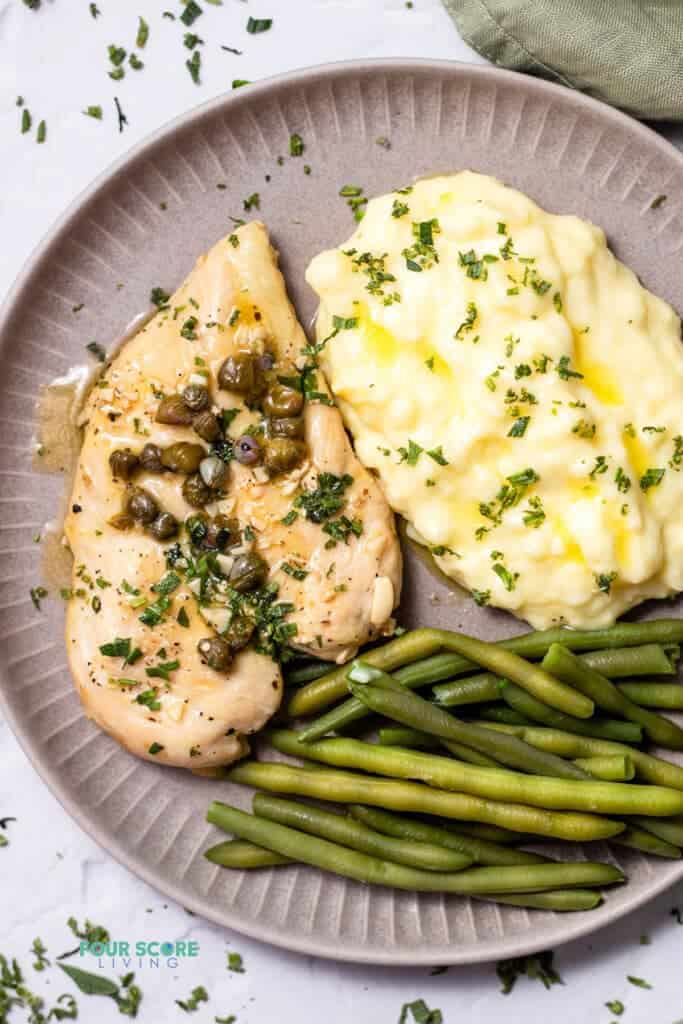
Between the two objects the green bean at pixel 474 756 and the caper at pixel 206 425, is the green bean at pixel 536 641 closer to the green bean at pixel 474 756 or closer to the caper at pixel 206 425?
the green bean at pixel 474 756

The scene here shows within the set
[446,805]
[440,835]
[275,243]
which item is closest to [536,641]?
[446,805]

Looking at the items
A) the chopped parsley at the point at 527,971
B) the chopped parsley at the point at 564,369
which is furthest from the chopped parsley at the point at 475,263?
the chopped parsley at the point at 527,971

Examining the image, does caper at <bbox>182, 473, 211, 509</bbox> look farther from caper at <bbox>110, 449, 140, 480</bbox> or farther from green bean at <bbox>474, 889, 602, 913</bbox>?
green bean at <bbox>474, 889, 602, 913</bbox>

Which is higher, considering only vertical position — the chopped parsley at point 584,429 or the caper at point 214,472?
the chopped parsley at point 584,429

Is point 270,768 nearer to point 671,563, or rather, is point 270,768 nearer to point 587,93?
point 671,563

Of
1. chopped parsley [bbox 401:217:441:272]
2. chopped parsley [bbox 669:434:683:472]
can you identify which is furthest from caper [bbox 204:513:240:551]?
chopped parsley [bbox 669:434:683:472]

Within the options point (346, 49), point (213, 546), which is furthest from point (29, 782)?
point (346, 49)

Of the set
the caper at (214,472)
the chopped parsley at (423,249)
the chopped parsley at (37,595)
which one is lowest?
the chopped parsley at (37,595)

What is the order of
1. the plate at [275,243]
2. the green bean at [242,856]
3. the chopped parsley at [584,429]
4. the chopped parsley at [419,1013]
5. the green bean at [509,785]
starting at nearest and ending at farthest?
1. the chopped parsley at [584,429]
2. the green bean at [509,785]
3. the green bean at [242,856]
4. the plate at [275,243]
5. the chopped parsley at [419,1013]
